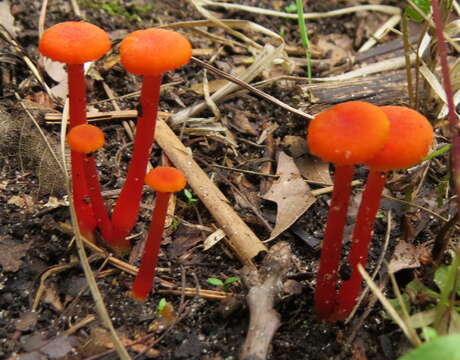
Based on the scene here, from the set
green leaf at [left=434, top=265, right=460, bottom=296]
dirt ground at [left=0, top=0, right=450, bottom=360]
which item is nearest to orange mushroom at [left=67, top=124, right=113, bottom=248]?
dirt ground at [left=0, top=0, right=450, bottom=360]

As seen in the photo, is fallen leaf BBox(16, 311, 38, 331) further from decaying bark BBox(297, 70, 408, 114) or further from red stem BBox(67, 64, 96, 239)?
decaying bark BBox(297, 70, 408, 114)

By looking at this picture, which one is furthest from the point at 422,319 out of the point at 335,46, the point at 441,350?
the point at 335,46

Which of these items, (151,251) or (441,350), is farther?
(151,251)

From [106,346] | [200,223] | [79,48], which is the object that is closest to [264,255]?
[200,223]

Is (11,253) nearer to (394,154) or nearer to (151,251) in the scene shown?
(151,251)

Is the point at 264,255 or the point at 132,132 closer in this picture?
the point at 264,255

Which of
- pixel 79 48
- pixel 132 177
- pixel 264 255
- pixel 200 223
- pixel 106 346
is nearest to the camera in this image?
pixel 79 48

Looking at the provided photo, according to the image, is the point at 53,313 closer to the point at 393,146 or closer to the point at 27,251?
the point at 27,251

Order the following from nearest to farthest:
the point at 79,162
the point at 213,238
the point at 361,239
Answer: the point at 361,239 < the point at 79,162 < the point at 213,238
